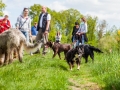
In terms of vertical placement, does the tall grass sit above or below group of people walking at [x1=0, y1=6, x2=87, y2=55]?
below

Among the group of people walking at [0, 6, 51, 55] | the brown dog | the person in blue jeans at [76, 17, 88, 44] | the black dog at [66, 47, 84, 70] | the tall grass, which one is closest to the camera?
the tall grass

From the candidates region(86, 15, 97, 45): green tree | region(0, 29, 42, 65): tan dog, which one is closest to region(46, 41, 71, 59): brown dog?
region(0, 29, 42, 65): tan dog

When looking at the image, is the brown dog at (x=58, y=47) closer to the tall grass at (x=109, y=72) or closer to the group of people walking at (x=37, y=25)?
the group of people walking at (x=37, y=25)

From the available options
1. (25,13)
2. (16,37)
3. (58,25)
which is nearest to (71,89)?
(16,37)

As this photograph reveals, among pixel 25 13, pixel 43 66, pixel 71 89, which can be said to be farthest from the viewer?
pixel 25 13

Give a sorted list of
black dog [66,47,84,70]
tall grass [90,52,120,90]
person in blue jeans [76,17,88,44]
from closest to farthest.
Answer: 1. tall grass [90,52,120,90]
2. black dog [66,47,84,70]
3. person in blue jeans [76,17,88,44]

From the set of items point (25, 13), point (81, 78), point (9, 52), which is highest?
point (25, 13)

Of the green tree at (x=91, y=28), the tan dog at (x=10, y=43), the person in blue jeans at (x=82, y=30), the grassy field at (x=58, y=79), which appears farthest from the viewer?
the green tree at (x=91, y=28)

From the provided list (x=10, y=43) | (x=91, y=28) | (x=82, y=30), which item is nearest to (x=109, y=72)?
(x=10, y=43)

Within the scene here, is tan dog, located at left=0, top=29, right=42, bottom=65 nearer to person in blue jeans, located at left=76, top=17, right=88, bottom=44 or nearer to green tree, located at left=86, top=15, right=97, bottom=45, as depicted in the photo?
person in blue jeans, located at left=76, top=17, right=88, bottom=44

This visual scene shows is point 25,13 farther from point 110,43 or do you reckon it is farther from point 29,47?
point 110,43

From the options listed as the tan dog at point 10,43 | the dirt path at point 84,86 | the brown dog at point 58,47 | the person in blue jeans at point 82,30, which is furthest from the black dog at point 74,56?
the person in blue jeans at point 82,30

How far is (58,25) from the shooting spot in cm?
6581

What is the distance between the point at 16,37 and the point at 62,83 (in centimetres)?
371
